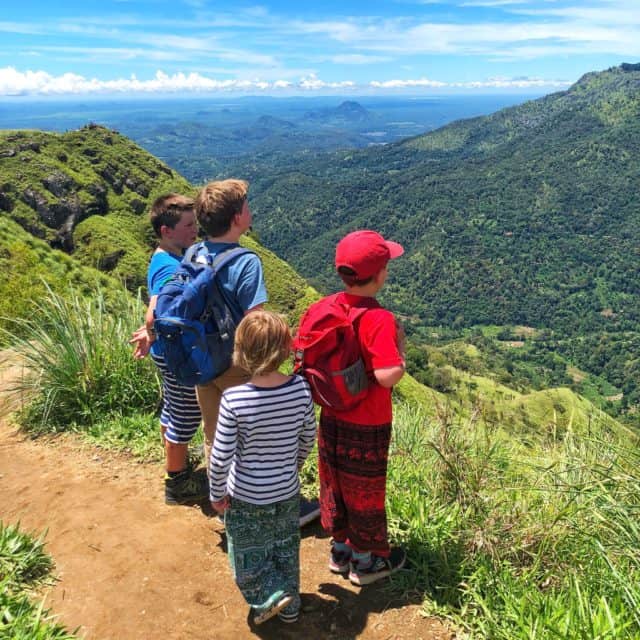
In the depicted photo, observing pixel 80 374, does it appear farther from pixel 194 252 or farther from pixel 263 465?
pixel 263 465

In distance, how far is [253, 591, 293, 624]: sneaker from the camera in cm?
227

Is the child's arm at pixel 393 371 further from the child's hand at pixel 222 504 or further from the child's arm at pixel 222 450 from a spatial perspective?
the child's hand at pixel 222 504

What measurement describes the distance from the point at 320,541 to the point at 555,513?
1.30 meters

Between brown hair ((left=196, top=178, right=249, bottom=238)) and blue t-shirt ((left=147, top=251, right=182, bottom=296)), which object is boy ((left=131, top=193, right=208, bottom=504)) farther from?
brown hair ((left=196, top=178, right=249, bottom=238))

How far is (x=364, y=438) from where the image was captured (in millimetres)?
2512

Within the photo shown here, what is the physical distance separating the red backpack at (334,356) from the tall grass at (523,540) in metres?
0.93

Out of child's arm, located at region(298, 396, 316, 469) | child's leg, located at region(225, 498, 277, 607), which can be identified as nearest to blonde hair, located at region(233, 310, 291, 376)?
child's arm, located at region(298, 396, 316, 469)

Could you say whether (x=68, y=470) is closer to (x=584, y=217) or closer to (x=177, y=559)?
(x=177, y=559)

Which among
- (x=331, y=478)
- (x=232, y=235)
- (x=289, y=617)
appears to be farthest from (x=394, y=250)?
(x=289, y=617)

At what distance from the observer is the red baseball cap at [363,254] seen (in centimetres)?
236

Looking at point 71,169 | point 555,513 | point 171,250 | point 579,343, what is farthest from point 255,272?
point 579,343

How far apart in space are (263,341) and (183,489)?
1689 mm

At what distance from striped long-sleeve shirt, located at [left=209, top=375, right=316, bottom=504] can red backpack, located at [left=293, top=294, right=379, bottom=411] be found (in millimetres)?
91

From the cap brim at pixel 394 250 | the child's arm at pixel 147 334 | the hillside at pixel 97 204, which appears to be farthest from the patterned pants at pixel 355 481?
the hillside at pixel 97 204
